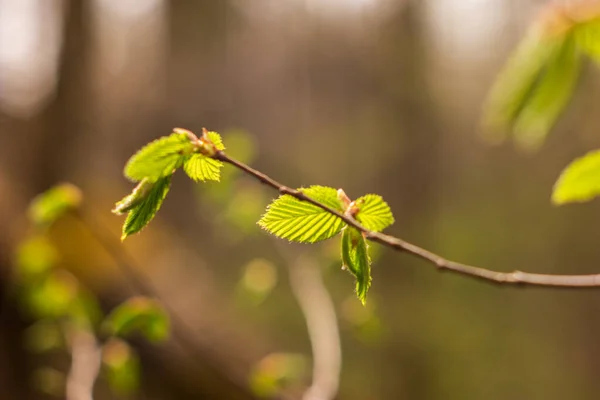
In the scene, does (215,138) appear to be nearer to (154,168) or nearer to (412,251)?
(154,168)

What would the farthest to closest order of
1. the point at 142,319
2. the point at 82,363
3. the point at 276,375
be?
the point at 82,363 < the point at 276,375 < the point at 142,319

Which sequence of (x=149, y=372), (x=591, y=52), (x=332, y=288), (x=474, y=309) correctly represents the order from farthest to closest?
(x=474, y=309) < (x=332, y=288) < (x=149, y=372) < (x=591, y=52)

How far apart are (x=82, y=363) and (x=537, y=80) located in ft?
3.96

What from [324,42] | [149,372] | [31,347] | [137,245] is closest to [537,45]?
[149,372]

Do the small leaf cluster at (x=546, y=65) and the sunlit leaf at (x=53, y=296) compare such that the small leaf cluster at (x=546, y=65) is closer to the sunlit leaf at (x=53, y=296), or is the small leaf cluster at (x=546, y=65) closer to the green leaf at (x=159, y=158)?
the green leaf at (x=159, y=158)

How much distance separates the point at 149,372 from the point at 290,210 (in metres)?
1.33

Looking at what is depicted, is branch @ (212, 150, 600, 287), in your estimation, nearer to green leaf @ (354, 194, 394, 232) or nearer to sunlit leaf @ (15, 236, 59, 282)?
green leaf @ (354, 194, 394, 232)

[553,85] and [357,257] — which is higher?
[553,85]

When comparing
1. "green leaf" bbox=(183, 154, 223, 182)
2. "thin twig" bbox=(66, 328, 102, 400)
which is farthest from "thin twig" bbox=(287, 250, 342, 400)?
"green leaf" bbox=(183, 154, 223, 182)

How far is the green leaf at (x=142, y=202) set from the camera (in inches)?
14.2

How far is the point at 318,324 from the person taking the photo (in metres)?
1.25

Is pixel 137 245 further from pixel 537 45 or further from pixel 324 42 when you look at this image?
pixel 324 42

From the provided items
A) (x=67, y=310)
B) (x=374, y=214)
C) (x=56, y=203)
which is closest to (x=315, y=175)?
(x=67, y=310)

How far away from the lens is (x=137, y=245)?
214 centimetres
